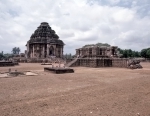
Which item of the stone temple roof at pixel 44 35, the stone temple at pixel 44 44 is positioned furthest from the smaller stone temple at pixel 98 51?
the stone temple roof at pixel 44 35

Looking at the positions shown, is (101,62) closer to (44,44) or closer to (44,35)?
(44,44)

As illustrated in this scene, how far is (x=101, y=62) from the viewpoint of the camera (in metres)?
29.1

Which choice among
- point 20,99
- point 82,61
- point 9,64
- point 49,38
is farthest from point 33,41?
point 20,99

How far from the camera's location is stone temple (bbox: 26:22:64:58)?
54938 millimetres

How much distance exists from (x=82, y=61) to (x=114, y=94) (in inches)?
888

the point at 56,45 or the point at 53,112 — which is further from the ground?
the point at 56,45

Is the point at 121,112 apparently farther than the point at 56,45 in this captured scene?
No

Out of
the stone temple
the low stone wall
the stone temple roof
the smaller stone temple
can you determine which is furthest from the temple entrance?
the low stone wall

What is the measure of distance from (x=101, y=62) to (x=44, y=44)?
30.6 metres

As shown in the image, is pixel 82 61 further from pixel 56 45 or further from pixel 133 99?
pixel 56 45

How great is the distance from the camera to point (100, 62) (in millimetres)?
28984

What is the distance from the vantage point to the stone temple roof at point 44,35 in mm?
55112

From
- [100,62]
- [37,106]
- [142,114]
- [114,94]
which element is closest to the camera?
[142,114]

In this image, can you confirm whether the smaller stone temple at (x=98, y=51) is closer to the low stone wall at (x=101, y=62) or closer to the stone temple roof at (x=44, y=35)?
the low stone wall at (x=101, y=62)
